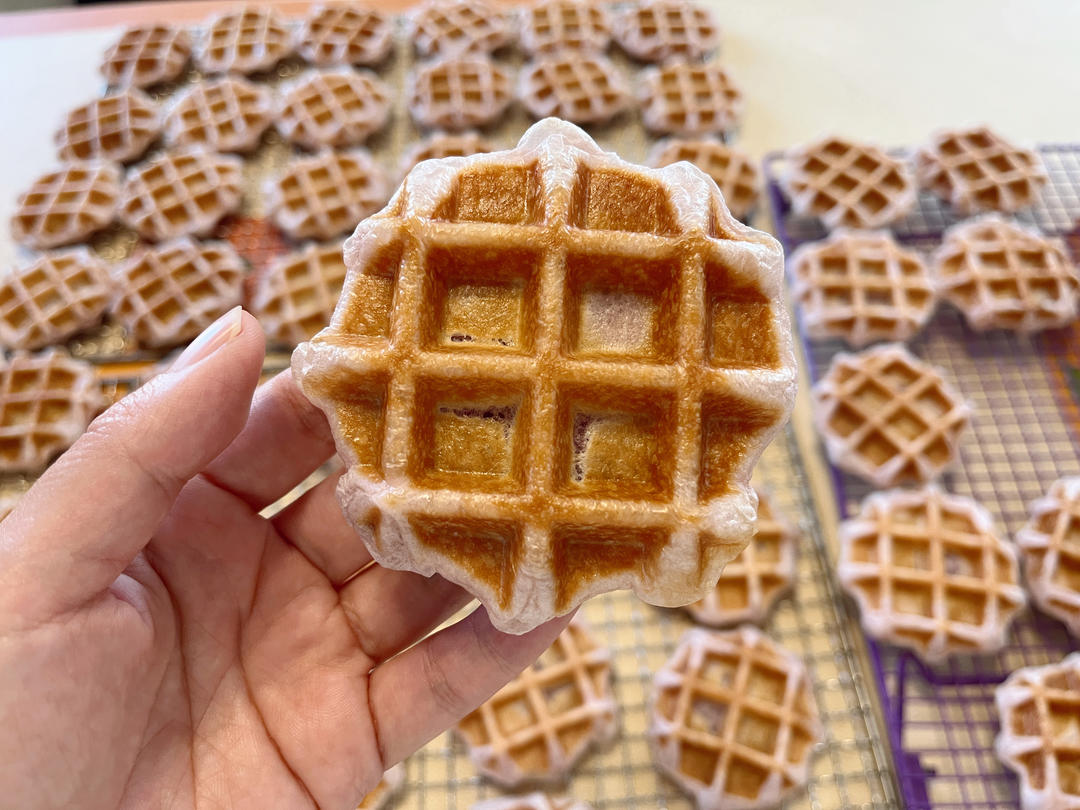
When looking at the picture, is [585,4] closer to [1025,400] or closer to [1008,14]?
[1008,14]

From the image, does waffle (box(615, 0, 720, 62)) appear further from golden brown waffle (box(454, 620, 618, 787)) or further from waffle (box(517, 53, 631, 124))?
golden brown waffle (box(454, 620, 618, 787))

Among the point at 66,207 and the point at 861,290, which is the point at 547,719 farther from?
the point at 66,207

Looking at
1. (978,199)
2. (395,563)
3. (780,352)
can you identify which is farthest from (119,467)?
(978,199)

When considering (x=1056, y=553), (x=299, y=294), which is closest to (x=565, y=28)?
(x=299, y=294)

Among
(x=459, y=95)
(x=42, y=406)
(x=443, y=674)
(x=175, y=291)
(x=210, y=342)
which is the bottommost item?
(x=42, y=406)

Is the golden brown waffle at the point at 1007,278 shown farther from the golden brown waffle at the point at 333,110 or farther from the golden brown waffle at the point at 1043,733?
the golden brown waffle at the point at 333,110

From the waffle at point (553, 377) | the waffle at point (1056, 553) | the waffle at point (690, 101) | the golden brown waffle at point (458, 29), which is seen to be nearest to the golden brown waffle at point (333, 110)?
the golden brown waffle at point (458, 29)
